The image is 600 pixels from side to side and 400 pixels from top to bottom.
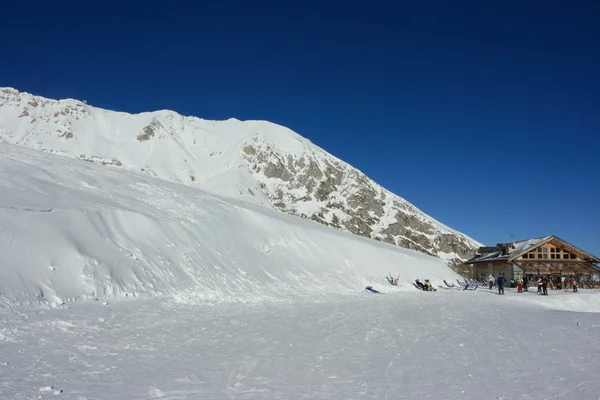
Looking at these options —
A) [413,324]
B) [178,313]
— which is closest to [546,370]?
[413,324]

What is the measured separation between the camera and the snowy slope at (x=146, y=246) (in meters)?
16.6

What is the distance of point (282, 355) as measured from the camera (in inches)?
403

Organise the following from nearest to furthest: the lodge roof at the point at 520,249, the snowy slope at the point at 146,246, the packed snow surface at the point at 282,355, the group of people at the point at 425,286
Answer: the packed snow surface at the point at 282,355 → the snowy slope at the point at 146,246 → the group of people at the point at 425,286 → the lodge roof at the point at 520,249

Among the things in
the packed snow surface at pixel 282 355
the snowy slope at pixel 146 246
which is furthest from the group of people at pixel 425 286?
the packed snow surface at pixel 282 355

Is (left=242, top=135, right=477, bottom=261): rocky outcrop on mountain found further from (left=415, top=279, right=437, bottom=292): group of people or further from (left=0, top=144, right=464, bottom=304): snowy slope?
(left=0, top=144, right=464, bottom=304): snowy slope

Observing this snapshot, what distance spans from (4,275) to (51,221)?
4532 millimetres

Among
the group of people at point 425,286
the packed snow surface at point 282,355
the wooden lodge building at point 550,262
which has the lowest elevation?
the packed snow surface at point 282,355

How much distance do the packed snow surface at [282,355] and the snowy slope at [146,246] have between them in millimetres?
2154

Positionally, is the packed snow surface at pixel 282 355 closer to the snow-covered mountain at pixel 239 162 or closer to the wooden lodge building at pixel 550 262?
the wooden lodge building at pixel 550 262

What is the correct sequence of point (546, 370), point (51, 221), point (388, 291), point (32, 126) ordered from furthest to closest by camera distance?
point (32, 126) < point (388, 291) < point (51, 221) < point (546, 370)

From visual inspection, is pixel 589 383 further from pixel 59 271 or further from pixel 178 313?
pixel 59 271

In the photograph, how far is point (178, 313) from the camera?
1617 centimetres

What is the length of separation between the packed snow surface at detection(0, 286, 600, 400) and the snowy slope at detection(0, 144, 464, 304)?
7.07ft

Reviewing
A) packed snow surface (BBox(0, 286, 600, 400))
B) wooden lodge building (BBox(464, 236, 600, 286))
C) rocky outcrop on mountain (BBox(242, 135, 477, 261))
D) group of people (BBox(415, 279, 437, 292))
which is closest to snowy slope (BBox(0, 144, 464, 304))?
group of people (BBox(415, 279, 437, 292))
